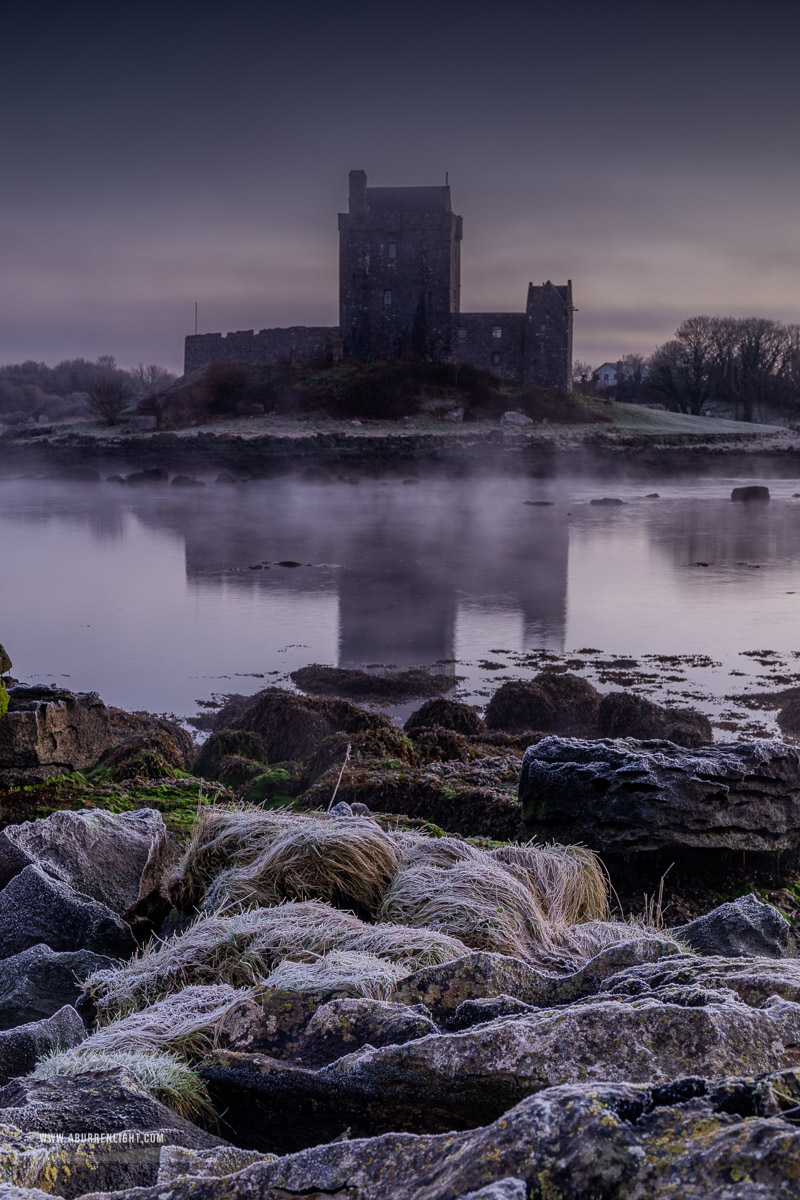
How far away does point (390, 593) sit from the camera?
2020cm

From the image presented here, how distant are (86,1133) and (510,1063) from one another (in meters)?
0.95

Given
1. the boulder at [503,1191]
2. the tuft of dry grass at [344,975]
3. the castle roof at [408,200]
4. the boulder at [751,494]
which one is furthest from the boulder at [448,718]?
the castle roof at [408,200]

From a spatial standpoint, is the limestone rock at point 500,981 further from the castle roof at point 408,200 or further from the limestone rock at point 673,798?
the castle roof at point 408,200

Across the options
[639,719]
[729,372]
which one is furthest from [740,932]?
[729,372]

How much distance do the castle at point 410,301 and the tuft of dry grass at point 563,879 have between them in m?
67.9

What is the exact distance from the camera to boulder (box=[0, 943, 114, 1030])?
3700mm

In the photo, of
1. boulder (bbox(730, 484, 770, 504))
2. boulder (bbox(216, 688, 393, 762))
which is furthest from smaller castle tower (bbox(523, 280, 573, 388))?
boulder (bbox(216, 688, 393, 762))

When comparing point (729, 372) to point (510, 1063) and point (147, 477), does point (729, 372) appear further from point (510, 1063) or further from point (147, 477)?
point (510, 1063)

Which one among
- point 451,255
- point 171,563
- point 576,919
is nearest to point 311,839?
point 576,919

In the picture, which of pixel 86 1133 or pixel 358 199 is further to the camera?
pixel 358 199

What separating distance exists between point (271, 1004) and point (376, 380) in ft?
211

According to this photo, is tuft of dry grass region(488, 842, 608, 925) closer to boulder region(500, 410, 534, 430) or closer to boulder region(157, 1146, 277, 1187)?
boulder region(157, 1146, 277, 1187)

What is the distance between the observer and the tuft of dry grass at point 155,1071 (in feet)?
8.79

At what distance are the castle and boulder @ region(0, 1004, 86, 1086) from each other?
69.7 meters
